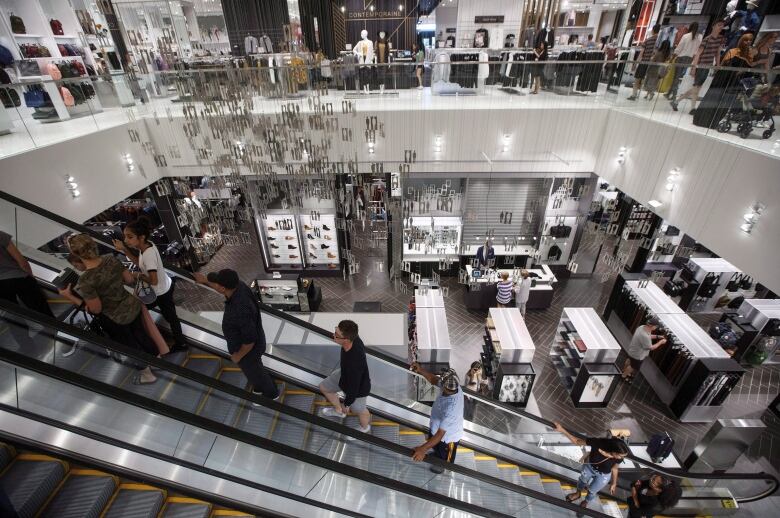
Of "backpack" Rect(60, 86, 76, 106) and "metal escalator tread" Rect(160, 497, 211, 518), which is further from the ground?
"backpack" Rect(60, 86, 76, 106)

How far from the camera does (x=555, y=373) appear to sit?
8406 millimetres

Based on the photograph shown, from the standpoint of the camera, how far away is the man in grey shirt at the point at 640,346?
304 inches

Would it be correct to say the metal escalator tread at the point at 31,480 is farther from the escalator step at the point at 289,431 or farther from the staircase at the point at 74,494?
the escalator step at the point at 289,431

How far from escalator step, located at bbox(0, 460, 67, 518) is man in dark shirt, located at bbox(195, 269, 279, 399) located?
1.37 m

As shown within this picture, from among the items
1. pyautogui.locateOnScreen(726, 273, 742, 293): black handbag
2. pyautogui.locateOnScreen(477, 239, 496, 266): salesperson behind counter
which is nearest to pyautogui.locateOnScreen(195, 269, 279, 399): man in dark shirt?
pyautogui.locateOnScreen(477, 239, 496, 266): salesperson behind counter

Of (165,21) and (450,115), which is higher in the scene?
(165,21)

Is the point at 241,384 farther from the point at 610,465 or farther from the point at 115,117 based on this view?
the point at 115,117

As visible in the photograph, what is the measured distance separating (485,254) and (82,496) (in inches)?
366

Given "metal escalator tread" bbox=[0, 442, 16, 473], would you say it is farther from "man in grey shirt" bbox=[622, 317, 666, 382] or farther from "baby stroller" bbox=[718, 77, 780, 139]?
"man in grey shirt" bbox=[622, 317, 666, 382]

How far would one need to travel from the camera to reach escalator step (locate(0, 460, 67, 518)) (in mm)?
2439

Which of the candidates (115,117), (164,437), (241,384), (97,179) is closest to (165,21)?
(115,117)

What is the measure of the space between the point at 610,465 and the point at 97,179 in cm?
1042

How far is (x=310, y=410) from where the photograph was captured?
4.09m

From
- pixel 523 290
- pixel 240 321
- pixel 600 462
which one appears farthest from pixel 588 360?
pixel 240 321
